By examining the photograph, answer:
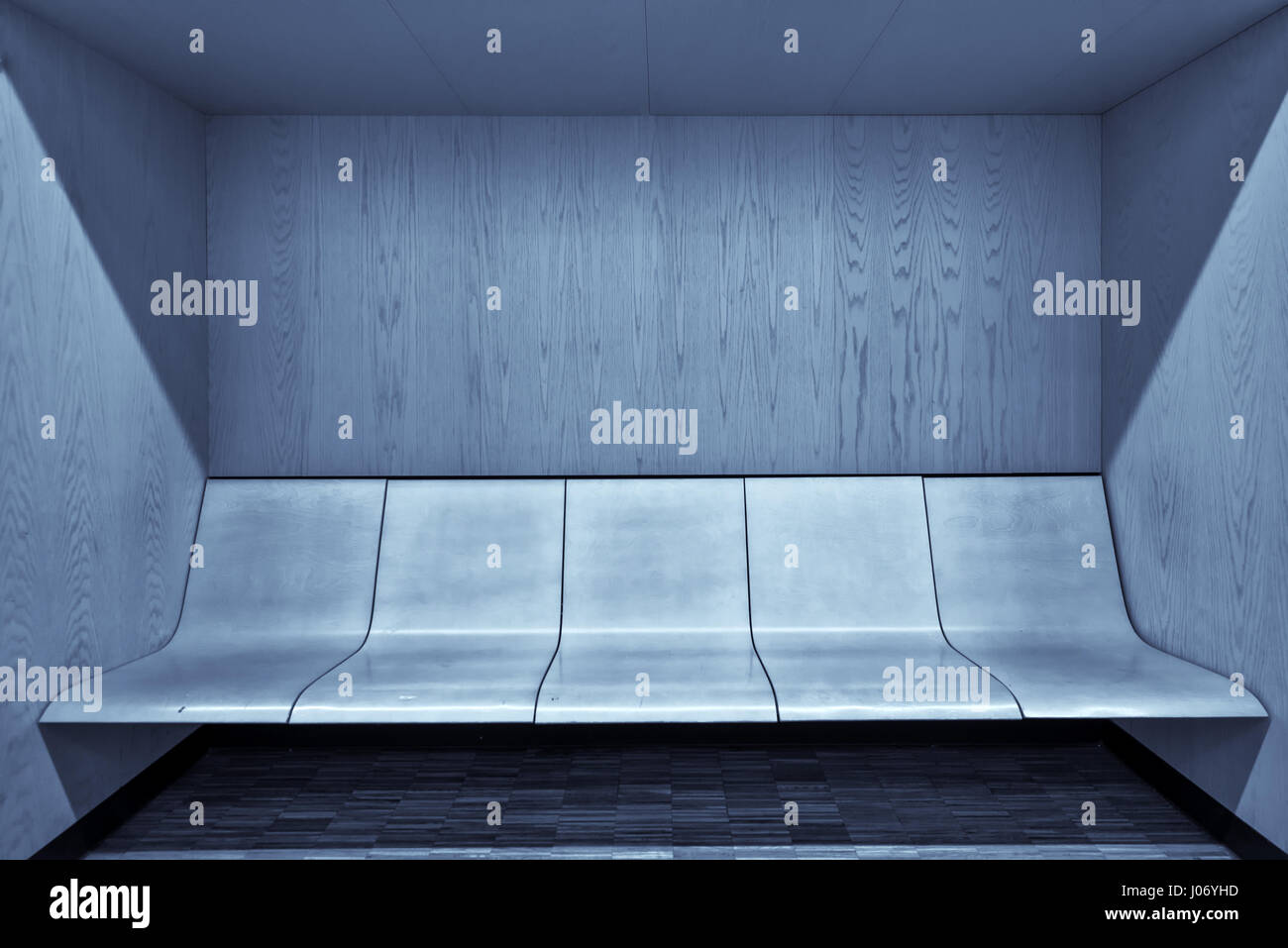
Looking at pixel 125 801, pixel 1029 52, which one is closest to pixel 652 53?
pixel 1029 52

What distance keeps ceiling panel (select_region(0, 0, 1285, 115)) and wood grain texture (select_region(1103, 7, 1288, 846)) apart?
23 cm

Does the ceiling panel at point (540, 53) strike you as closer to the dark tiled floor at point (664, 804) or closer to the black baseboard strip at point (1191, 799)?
the dark tiled floor at point (664, 804)

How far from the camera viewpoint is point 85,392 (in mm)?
2723

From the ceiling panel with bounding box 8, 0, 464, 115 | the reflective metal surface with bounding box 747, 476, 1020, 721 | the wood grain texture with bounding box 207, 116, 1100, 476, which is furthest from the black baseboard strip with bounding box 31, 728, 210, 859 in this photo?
the ceiling panel with bounding box 8, 0, 464, 115

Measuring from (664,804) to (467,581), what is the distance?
1088 millimetres

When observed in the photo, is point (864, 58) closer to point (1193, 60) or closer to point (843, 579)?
point (1193, 60)

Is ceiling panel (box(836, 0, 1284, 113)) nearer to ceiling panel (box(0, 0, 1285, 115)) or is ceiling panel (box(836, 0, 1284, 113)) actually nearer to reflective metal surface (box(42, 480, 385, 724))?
ceiling panel (box(0, 0, 1285, 115))

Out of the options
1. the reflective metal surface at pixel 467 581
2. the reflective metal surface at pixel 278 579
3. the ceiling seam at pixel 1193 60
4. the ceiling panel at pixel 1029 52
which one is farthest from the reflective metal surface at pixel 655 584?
the ceiling seam at pixel 1193 60

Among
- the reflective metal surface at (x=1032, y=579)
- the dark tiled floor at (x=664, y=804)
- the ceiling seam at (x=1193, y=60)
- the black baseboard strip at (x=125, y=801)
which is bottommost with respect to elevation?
the dark tiled floor at (x=664, y=804)

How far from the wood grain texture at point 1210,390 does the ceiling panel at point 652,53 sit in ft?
0.74

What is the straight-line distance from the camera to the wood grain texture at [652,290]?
137 inches

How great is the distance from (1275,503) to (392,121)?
3245 mm

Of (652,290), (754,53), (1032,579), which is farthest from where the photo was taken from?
(652,290)

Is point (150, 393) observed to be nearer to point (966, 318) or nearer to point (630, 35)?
point (630, 35)
